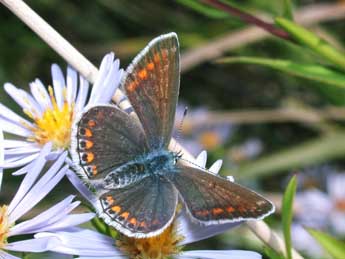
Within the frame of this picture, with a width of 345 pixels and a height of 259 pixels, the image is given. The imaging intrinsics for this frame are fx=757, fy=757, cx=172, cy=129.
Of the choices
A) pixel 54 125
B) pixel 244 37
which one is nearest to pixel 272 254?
pixel 54 125

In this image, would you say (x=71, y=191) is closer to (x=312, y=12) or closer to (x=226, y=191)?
(x=312, y=12)

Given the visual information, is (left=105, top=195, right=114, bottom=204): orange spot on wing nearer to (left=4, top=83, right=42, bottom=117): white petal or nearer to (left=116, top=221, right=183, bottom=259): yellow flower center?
(left=116, top=221, right=183, bottom=259): yellow flower center

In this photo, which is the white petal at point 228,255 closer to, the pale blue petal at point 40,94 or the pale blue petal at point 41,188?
the pale blue petal at point 41,188

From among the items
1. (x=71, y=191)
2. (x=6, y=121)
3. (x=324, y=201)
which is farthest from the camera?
(x=324, y=201)

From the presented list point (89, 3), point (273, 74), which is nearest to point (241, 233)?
point (273, 74)

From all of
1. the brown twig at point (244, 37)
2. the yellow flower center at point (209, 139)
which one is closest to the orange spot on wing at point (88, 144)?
the brown twig at point (244, 37)
